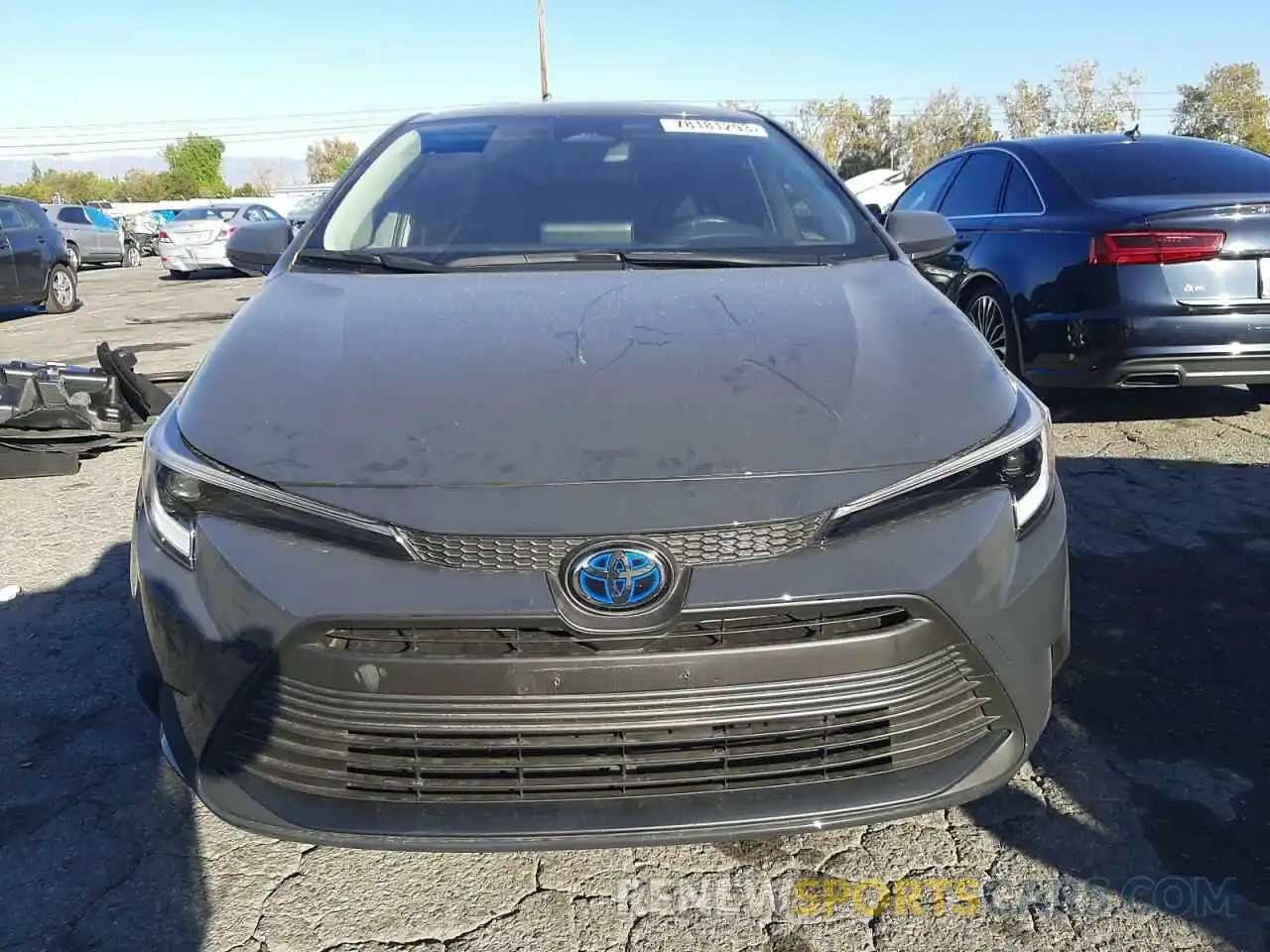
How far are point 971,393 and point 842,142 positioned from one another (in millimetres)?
58979

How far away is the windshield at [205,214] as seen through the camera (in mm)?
18016

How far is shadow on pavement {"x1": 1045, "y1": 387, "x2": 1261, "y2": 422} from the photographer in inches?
209

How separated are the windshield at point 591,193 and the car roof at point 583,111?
0.26 ft

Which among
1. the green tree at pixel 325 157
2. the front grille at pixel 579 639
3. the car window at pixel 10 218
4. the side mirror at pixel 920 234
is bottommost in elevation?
the green tree at pixel 325 157

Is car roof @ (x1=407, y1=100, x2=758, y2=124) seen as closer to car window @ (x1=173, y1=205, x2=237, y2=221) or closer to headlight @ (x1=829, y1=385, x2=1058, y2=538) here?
headlight @ (x1=829, y1=385, x2=1058, y2=538)

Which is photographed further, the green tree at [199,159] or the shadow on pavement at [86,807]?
the green tree at [199,159]

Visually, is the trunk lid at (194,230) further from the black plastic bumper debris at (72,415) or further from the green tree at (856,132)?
the green tree at (856,132)

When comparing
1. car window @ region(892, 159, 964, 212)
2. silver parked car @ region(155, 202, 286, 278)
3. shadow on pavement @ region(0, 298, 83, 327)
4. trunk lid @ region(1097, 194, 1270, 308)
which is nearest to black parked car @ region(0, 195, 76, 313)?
shadow on pavement @ region(0, 298, 83, 327)

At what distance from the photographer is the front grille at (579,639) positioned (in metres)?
1.57

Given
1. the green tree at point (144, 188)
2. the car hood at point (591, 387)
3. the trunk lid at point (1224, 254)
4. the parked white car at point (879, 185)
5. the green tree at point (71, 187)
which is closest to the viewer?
the car hood at point (591, 387)

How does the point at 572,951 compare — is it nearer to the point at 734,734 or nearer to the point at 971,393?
the point at 734,734

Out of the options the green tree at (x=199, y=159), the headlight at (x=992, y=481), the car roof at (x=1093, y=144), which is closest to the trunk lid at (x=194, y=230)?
the car roof at (x=1093, y=144)

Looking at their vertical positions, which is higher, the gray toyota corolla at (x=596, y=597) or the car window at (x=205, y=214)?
the gray toyota corolla at (x=596, y=597)

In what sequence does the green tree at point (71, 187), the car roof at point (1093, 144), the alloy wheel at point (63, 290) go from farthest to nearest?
the green tree at point (71, 187), the alloy wheel at point (63, 290), the car roof at point (1093, 144)
